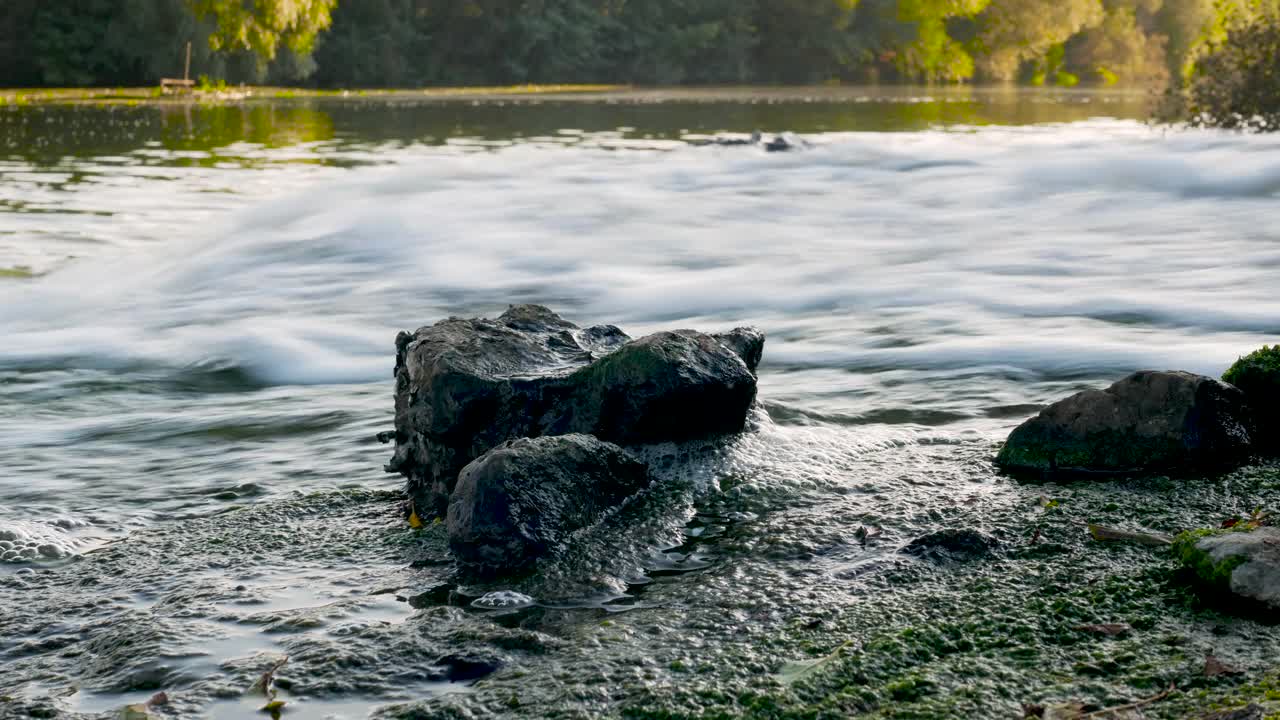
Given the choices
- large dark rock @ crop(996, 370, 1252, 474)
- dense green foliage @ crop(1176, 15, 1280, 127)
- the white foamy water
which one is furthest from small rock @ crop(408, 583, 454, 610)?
dense green foliage @ crop(1176, 15, 1280, 127)

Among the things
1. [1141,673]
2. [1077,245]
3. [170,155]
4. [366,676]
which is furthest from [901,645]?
[170,155]

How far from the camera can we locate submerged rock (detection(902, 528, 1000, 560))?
3.61 meters

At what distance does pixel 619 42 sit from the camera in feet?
196

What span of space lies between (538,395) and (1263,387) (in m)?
2.51

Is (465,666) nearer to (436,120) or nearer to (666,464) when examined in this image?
(666,464)

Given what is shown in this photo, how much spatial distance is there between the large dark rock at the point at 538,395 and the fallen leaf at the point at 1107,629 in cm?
163

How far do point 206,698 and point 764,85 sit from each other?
6147cm

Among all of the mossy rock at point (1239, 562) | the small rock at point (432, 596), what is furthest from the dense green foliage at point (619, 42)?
the mossy rock at point (1239, 562)

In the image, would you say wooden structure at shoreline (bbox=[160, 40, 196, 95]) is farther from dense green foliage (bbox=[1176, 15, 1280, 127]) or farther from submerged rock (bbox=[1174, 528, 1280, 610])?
submerged rock (bbox=[1174, 528, 1280, 610])

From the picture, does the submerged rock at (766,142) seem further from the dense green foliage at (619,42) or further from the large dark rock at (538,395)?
the large dark rock at (538,395)

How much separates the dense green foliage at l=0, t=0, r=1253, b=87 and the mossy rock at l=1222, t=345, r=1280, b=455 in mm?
31729

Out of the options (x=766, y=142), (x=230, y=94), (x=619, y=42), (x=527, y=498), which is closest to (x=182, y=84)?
(x=230, y=94)

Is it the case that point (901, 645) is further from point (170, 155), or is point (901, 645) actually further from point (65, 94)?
point (65, 94)

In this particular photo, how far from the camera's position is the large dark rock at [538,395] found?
167 inches
